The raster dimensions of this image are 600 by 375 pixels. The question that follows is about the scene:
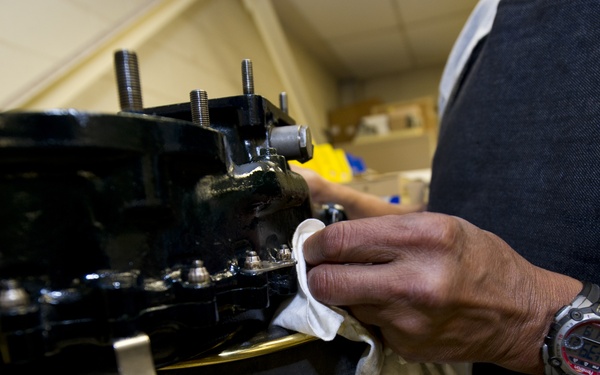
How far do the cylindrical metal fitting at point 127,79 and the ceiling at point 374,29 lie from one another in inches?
85.1

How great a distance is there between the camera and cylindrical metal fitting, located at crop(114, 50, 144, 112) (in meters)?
0.33

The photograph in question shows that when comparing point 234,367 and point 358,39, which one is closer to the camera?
point 234,367

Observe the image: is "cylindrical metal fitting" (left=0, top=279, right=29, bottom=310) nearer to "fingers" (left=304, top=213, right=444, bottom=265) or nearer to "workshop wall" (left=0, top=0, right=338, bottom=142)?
"fingers" (left=304, top=213, right=444, bottom=265)

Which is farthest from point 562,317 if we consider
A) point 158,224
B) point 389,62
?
point 389,62

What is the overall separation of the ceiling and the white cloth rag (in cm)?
223

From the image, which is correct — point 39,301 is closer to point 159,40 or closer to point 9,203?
point 9,203

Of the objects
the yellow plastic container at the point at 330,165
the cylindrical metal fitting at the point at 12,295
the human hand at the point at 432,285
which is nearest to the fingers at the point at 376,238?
the human hand at the point at 432,285

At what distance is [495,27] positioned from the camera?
0.70 meters

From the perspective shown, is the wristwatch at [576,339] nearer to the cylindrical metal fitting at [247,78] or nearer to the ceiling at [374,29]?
the cylindrical metal fitting at [247,78]

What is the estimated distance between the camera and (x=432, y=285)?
299mm

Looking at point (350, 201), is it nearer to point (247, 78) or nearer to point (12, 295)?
point (247, 78)

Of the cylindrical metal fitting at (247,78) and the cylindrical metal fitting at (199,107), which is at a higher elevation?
the cylindrical metal fitting at (247,78)

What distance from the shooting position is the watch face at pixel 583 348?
1.21ft

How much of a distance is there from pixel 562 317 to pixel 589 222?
14cm
